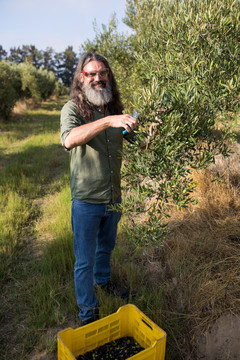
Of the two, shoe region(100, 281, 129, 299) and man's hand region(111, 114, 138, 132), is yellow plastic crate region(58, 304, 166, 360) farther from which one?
man's hand region(111, 114, 138, 132)

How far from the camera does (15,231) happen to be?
17.7 feet

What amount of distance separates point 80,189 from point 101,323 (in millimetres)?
1370

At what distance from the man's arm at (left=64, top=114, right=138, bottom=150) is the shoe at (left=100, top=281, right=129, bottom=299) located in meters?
2.02

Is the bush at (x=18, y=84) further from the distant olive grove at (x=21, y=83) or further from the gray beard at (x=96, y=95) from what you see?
the gray beard at (x=96, y=95)

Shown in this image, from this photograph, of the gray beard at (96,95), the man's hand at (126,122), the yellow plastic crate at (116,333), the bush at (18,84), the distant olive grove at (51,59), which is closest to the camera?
the man's hand at (126,122)

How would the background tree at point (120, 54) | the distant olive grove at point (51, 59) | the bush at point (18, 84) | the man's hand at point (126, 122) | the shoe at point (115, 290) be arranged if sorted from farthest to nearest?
1. the distant olive grove at point (51, 59)
2. the bush at point (18, 84)
3. the background tree at point (120, 54)
4. the shoe at point (115, 290)
5. the man's hand at point (126, 122)

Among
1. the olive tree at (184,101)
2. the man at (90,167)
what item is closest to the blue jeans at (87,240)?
the man at (90,167)

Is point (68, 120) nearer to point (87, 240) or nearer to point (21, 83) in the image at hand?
point (87, 240)

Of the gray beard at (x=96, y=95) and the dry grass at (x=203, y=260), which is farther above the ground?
the gray beard at (x=96, y=95)

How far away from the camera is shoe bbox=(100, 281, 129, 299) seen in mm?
3657

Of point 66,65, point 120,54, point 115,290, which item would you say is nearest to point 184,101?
point 115,290

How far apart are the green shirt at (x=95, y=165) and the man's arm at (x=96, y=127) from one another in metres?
0.35

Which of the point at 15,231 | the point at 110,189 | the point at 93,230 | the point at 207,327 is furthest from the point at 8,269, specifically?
the point at 207,327

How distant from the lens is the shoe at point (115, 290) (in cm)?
366
